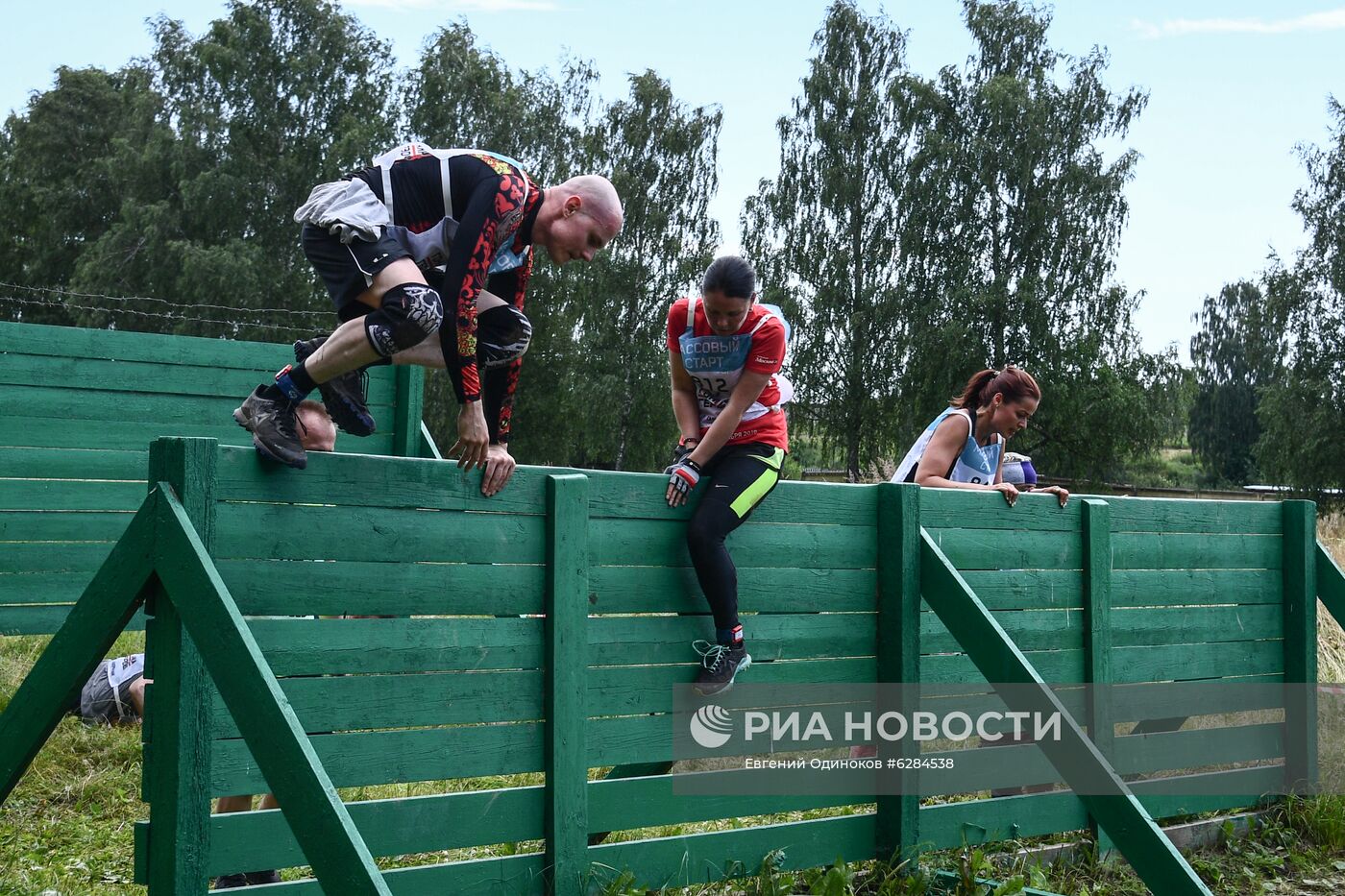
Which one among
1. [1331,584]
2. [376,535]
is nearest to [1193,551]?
[1331,584]

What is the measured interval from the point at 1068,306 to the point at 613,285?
40.8ft

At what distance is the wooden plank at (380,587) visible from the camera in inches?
117

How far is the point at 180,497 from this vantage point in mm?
2793

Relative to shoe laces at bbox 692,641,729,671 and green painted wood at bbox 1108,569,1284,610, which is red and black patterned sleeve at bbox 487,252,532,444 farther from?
green painted wood at bbox 1108,569,1284,610

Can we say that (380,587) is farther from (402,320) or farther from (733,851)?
(733,851)

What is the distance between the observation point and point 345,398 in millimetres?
3246

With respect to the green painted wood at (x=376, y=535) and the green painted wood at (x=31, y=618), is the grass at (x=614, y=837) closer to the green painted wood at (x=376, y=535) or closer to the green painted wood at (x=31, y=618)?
the green painted wood at (x=31, y=618)

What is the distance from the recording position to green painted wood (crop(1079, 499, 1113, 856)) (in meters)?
5.01

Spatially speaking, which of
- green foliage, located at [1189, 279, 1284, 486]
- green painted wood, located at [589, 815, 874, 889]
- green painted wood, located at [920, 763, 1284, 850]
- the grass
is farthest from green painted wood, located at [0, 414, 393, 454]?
green foliage, located at [1189, 279, 1284, 486]

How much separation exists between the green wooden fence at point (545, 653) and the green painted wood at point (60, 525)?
2.65 m

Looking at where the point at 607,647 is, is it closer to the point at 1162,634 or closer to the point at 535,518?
the point at 535,518

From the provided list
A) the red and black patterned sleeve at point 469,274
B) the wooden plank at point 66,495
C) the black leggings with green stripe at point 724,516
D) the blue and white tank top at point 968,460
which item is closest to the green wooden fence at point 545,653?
the black leggings with green stripe at point 724,516

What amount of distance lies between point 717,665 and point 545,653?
0.62 metres

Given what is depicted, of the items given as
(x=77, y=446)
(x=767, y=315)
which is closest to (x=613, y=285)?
(x=77, y=446)
